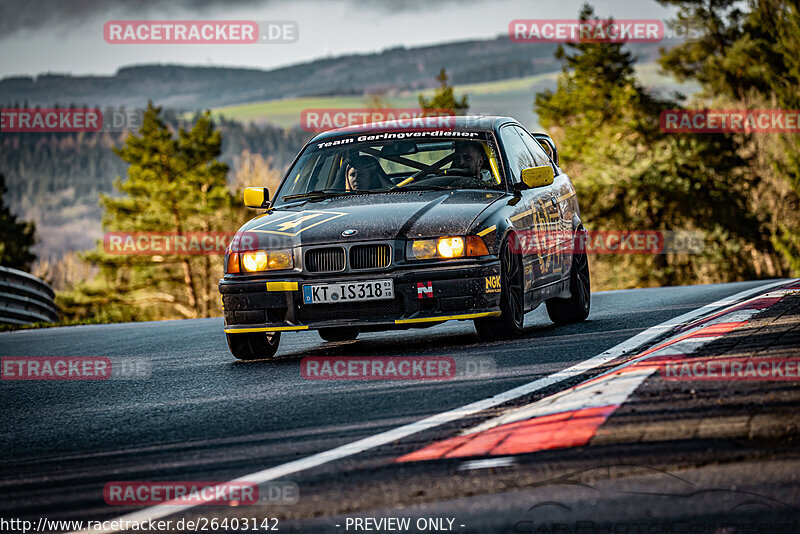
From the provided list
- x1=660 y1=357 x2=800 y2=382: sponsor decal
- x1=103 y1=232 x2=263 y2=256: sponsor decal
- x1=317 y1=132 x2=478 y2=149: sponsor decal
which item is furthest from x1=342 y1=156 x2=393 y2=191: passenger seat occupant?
x1=103 y1=232 x2=263 y2=256: sponsor decal

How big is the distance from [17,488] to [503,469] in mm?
1909

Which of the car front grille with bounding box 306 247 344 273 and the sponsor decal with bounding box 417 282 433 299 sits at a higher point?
the car front grille with bounding box 306 247 344 273

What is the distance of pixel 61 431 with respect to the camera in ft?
17.7

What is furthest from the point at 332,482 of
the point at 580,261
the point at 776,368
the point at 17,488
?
the point at 580,261

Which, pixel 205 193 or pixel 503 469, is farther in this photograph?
pixel 205 193

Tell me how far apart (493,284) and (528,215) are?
1.18 meters

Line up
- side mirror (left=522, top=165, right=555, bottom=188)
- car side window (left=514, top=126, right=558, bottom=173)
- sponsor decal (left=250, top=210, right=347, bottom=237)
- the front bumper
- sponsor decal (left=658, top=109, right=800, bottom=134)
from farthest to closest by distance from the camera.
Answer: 1. sponsor decal (left=658, top=109, right=800, bottom=134)
2. car side window (left=514, top=126, right=558, bottom=173)
3. side mirror (left=522, top=165, right=555, bottom=188)
4. sponsor decal (left=250, top=210, right=347, bottom=237)
5. the front bumper

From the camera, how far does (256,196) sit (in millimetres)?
8938

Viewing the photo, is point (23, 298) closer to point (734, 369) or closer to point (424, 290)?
point (424, 290)

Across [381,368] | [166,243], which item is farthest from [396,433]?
[166,243]

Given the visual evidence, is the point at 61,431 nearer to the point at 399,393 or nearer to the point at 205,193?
the point at 399,393

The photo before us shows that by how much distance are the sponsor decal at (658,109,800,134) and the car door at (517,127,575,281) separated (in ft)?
140

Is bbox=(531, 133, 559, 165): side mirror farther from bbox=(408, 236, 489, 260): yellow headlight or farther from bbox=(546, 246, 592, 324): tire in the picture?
bbox=(408, 236, 489, 260): yellow headlight

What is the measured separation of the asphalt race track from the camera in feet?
11.0
